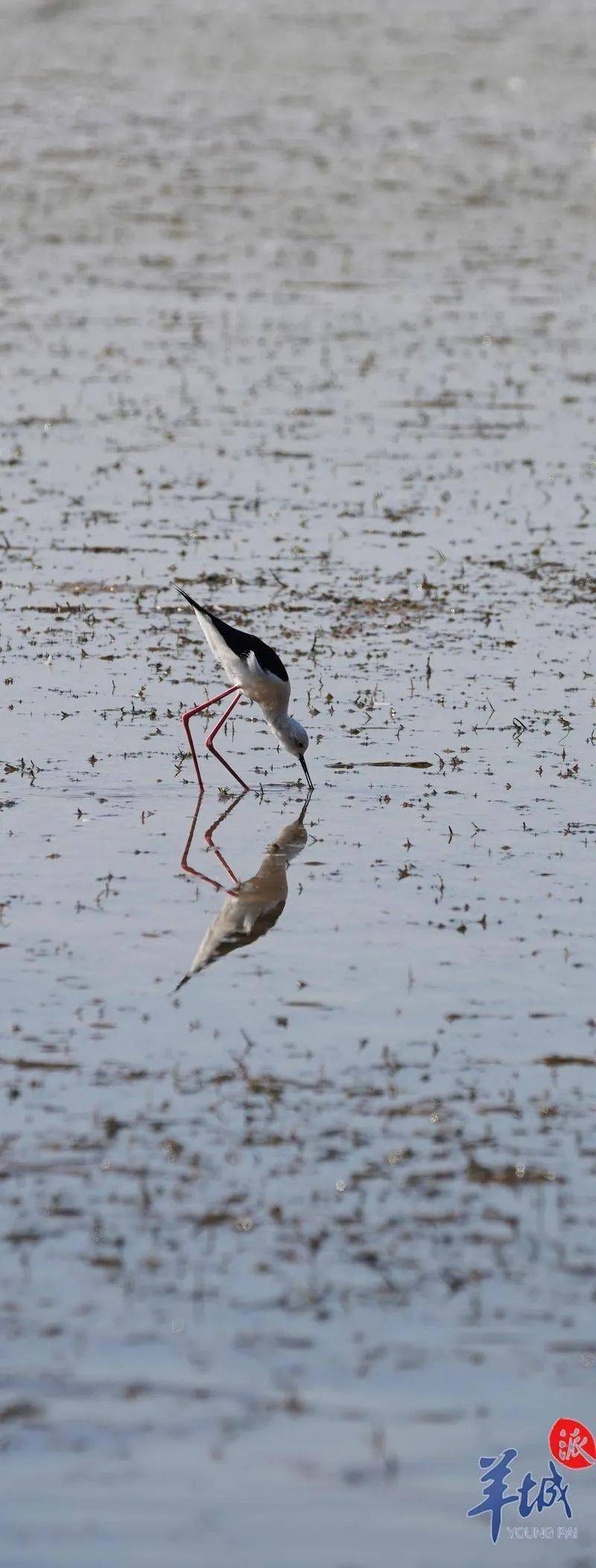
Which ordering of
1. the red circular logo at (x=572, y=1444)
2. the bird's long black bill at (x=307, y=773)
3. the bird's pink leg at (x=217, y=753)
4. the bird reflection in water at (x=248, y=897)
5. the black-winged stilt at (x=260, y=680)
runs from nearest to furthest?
the red circular logo at (x=572, y=1444) → the bird reflection in water at (x=248, y=897) → the bird's long black bill at (x=307, y=773) → the black-winged stilt at (x=260, y=680) → the bird's pink leg at (x=217, y=753)

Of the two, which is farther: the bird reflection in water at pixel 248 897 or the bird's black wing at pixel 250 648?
the bird's black wing at pixel 250 648

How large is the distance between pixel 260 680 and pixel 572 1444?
602 centimetres

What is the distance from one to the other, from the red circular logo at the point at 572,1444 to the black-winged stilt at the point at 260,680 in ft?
18.3

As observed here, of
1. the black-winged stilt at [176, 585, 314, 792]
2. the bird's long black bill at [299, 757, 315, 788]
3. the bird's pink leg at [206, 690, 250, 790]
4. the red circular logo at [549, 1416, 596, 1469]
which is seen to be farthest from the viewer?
the bird's pink leg at [206, 690, 250, 790]

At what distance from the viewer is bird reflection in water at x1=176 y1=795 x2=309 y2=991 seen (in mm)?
9023

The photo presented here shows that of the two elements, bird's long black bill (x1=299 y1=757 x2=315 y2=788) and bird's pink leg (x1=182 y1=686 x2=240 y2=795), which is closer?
bird's long black bill (x1=299 y1=757 x2=315 y2=788)

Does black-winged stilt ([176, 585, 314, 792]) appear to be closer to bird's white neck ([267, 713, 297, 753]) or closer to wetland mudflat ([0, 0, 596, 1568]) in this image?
bird's white neck ([267, 713, 297, 753])

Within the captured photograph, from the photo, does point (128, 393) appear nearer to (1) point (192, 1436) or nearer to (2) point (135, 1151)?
(2) point (135, 1151)

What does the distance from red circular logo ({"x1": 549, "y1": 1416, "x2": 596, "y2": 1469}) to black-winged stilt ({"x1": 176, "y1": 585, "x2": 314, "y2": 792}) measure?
18.3 feet

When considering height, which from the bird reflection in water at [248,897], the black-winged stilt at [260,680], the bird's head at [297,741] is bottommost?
the bird reflection in water at [248,897]

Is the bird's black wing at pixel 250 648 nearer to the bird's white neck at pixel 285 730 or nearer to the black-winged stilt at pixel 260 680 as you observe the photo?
the black-winged stilt at pixel 260 680

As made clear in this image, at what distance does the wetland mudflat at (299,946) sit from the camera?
18.4 ft

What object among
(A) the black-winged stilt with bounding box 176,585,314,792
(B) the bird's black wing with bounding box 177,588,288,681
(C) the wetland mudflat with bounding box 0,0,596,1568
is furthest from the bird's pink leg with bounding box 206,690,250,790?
(B) the bird's black wing with bounding box 177,588,288,681

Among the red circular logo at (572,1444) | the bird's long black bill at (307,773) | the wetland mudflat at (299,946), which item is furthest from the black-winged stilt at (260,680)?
the red circular logo at (572,1444)
